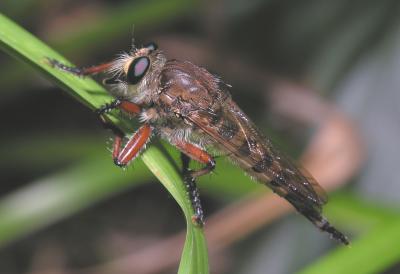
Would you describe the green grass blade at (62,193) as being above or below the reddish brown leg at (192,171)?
below

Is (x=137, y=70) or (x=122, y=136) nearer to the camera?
(x=122, y=136)

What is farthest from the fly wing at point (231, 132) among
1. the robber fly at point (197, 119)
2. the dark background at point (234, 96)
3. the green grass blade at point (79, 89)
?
the dark background at point (234, 96)

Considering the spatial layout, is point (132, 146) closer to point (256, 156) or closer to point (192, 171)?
point (192, 171)

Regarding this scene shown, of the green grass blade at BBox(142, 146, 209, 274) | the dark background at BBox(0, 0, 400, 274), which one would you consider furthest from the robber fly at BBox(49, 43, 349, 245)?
the dark background at BBox(0, 0, 400, 274)

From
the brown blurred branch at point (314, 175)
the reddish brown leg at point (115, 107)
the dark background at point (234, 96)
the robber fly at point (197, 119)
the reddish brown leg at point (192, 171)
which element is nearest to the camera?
the reddish brown leg at point (115, 107)

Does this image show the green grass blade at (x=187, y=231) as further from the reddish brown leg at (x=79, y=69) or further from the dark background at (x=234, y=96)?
the dark background at (x=234, y=96)

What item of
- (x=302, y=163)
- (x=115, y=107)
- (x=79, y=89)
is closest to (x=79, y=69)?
(x=115, y=107)

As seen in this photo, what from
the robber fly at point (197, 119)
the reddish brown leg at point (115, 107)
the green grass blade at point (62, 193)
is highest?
the robber fly at point (197, 119)
